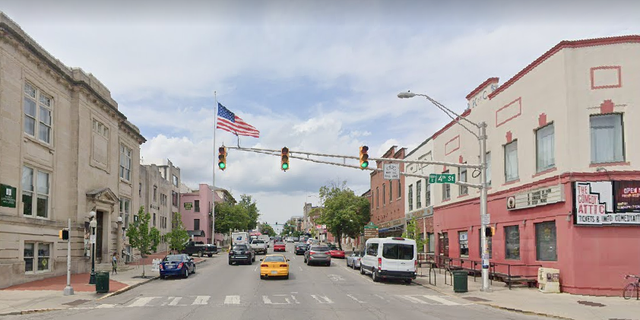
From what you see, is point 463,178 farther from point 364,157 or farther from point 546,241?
point 364,157

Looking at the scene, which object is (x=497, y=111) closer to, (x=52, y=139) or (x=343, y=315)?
(x=343, y=315)

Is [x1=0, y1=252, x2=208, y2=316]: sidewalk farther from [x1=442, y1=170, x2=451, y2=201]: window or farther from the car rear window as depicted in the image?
[x1=442, y1=170, x2=451, y2=201]: window

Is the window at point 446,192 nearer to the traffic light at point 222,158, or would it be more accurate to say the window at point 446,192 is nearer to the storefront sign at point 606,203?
the storefront sign at point 606,203

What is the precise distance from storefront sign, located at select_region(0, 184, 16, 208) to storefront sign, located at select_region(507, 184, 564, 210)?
2397 centimetres

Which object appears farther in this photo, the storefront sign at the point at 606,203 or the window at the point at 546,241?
the window at the point at 546,241

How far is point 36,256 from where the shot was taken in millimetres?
27750

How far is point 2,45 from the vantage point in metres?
25.2

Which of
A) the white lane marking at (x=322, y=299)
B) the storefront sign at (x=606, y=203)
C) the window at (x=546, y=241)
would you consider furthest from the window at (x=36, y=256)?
the storefront sign at (x=606, y=203)

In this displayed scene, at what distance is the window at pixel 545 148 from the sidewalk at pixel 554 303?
18.0ft

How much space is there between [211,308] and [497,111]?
60.7ft

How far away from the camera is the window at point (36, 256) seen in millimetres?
27109

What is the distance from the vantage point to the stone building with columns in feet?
83.0

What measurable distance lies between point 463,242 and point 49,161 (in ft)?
81.5

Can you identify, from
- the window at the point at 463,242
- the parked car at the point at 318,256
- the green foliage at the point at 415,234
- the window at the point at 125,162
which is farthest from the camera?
the window at the point at 125,162
